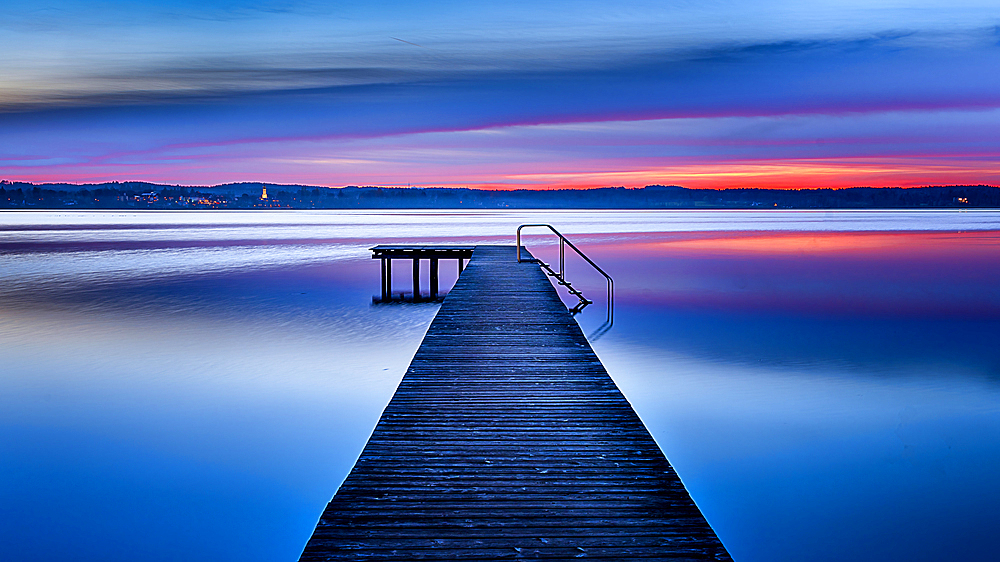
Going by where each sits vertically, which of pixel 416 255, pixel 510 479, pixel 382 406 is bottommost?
pixel 382 406

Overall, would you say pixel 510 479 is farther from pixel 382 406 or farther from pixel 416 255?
pixel 416 255

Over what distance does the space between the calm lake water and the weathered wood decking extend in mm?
1918

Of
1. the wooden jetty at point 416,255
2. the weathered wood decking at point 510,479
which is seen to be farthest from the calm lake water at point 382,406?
the weathered wood decking at point 510,479

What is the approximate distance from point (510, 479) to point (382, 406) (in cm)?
620

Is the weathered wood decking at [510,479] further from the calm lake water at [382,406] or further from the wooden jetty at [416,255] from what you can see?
the wooden jetty at [416,255]

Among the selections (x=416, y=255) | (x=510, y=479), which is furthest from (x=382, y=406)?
(x=416, y=255)

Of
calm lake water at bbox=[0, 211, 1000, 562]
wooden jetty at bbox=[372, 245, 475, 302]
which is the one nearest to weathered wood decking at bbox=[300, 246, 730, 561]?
calm lake water at bbox=[0, 211, 1000, 562]

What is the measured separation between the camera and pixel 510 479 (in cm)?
423

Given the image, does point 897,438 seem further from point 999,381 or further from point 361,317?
point 361,317

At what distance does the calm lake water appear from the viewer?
6406 millimetres

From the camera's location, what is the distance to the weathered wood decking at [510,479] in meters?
3.47

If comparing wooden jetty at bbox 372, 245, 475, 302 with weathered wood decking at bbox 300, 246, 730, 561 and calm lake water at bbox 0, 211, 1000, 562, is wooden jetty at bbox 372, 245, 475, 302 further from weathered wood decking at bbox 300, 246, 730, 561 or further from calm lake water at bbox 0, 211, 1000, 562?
weathered wood decking at bbox 300, 246, 730, 561

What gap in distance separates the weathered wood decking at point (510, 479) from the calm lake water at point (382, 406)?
1918 mm

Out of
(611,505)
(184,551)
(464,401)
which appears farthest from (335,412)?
(611,505)
